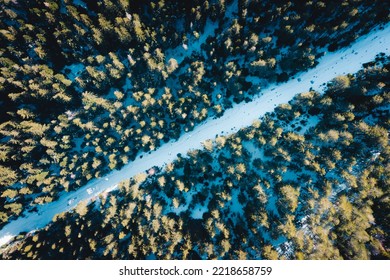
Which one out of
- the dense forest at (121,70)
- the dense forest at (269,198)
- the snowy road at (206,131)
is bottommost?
the dense forest at (269,198)

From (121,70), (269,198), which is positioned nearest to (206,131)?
(269,198)

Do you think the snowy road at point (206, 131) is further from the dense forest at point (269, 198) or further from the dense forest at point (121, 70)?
the dense forest at point (269, 198)

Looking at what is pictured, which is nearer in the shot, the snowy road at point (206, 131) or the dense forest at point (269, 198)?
the dense forest at point (269, 198)

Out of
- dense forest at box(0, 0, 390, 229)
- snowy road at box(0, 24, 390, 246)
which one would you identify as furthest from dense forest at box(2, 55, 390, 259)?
dense forest at box(0, 0, 390, 229)

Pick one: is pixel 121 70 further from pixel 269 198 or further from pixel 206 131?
pixel 269 198

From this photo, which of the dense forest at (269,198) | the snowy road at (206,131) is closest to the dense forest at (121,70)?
the snowy road at (206,131)

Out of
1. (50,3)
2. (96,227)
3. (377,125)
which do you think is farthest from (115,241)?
(377,125)
